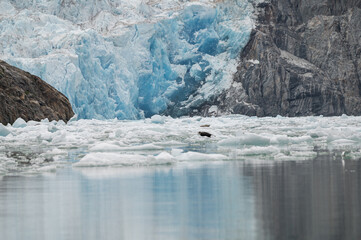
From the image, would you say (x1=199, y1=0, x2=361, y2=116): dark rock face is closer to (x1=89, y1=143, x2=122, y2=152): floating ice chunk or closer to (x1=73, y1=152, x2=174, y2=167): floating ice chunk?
(x1=89, y1=143, x2=122, y2=152): floating ice chunk

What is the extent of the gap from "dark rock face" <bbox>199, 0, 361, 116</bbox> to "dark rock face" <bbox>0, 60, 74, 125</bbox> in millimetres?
18991

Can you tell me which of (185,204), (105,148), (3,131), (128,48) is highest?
(128,48)

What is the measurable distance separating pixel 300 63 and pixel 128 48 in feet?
57.9

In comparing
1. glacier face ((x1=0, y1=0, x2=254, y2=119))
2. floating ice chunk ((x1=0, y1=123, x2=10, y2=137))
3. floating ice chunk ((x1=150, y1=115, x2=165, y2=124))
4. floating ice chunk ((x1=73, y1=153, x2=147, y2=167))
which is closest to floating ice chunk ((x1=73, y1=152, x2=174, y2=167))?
floating ice chunk ((x1=73, y1=153, x2=147, y2=167))

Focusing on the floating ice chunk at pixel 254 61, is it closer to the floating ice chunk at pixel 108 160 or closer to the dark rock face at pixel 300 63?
the dark rock face at pixel 300 63

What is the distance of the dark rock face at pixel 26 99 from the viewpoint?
22094 millimetres

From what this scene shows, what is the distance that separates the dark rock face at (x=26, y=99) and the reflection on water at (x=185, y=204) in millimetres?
16615

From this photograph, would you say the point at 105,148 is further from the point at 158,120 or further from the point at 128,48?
the point at 128,48

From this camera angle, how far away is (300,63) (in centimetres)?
4722

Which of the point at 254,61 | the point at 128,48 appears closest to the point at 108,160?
the point at 128,48

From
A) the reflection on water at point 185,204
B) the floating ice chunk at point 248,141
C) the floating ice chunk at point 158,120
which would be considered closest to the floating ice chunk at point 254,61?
the floating ice chunk at point 158,120

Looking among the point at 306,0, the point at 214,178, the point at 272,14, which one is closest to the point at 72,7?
the point at 272,14

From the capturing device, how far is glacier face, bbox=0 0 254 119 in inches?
1291

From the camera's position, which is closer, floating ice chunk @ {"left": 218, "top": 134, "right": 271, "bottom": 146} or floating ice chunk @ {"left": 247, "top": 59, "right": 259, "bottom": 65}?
floating ice chunk @ {"left": 218, "top": 134, "right": 271, "bottom": 146}
